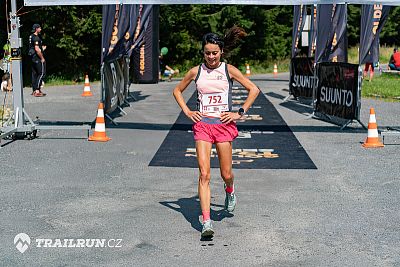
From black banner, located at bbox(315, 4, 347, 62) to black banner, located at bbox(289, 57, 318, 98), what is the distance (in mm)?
1981

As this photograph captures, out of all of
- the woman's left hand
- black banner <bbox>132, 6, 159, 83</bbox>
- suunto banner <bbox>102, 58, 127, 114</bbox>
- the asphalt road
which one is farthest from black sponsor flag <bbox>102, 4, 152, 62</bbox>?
the woman's left hand

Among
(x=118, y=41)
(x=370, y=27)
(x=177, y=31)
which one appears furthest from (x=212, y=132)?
(x=177, y=31)

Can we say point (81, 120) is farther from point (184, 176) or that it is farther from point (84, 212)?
point (84, 212)

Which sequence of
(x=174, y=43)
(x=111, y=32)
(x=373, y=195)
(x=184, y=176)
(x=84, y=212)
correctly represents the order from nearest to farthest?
(x=84, y=212), (x=373, y=195), (x=184, y=176), (x=111, y=32), (x=174, y=43)

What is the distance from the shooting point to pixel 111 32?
17953 millimetres

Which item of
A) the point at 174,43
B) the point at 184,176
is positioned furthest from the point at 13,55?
the point at 174,43

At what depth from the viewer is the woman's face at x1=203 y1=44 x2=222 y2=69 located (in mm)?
6746

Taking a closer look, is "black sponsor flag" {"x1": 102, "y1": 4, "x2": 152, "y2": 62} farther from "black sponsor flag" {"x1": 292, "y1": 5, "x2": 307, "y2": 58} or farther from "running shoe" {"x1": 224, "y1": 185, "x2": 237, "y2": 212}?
"running shoe" {"x1": 224, "y1": 185, "x2": 237, "y2": 212}

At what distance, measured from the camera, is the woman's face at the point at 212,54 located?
6.75m

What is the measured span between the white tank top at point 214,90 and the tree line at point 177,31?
1603 centimetres

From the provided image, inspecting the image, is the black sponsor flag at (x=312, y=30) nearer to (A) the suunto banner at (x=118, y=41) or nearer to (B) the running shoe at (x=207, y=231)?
(A) the suunto banner at (x=118, y=41)

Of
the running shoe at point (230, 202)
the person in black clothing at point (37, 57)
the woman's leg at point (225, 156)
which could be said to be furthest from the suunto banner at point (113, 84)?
the woman's leg at point (225, 156)

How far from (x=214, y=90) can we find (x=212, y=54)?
0.37 metres

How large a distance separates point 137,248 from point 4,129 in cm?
724
